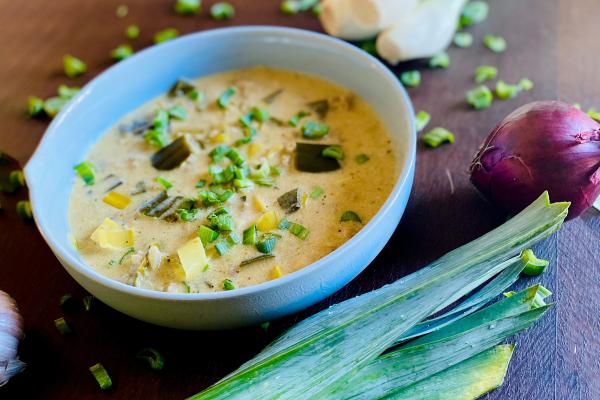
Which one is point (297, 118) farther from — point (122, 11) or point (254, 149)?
point (122, 11)

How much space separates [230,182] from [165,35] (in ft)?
2.57

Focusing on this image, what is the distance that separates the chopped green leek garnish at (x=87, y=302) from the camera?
150 cm

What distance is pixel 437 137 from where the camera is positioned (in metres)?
1.82

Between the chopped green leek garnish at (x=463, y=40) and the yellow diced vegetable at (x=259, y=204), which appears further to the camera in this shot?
the chopped green leek garnish at (x=463, y=40)

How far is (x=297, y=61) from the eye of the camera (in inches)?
76.2

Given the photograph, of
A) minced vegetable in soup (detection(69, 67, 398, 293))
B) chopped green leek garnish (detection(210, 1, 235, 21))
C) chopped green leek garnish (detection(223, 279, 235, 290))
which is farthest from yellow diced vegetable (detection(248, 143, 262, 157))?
chopped green leek garnish (detection(210, 1, 235, 21))

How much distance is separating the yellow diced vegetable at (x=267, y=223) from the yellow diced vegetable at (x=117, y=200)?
326mm

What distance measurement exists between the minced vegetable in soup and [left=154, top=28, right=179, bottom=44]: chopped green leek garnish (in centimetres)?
32

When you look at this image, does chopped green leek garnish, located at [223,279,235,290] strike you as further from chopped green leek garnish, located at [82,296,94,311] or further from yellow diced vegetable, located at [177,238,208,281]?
chopped green leek garnish, located at [82,296,94,311]

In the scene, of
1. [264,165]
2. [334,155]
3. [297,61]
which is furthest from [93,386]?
[297,61]

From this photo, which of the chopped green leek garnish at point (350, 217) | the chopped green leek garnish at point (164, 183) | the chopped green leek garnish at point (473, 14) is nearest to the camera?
the chopped green leek garnish at point (350, 217)

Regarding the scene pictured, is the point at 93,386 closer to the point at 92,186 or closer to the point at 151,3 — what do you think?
the point at 92,186

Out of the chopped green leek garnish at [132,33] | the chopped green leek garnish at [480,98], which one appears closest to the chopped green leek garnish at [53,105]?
the chopped green leek garnish at [132,33]

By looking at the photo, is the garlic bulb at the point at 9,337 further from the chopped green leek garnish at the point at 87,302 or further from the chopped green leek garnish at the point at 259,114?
the chopped green leek garnish at the point at 259,114
